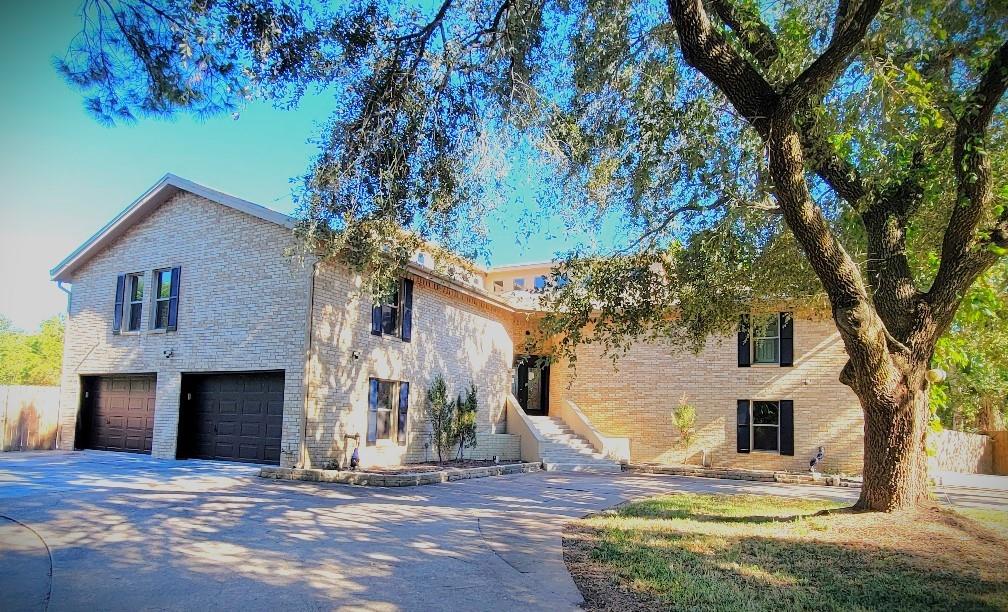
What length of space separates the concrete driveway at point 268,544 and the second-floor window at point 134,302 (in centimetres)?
520

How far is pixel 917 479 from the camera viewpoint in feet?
29.2

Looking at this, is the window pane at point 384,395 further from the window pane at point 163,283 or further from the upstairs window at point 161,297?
the window pane at point 163,283

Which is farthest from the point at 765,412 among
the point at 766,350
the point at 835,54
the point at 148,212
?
the point at 148,212

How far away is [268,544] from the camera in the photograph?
713 centimetres

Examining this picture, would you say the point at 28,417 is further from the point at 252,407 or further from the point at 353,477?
the point at 353,477

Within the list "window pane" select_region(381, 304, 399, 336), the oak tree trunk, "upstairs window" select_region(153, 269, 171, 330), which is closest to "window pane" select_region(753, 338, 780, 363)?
"window pane" select_region(381, 304, 399, 336)

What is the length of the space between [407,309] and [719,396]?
382 inches

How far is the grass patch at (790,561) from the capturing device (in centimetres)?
564

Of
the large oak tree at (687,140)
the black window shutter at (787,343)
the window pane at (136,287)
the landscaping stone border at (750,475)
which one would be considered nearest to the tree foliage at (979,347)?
the large oak tree at (687,140)

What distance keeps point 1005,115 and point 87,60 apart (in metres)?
10.8

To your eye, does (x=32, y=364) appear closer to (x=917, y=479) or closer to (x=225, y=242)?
(x=225, y=242)

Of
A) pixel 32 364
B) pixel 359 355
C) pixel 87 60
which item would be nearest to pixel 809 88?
pixel 87 60

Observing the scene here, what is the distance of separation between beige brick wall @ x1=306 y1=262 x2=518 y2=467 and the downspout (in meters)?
0.09

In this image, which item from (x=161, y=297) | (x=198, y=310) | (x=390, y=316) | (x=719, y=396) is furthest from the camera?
(x=719, y=396)
